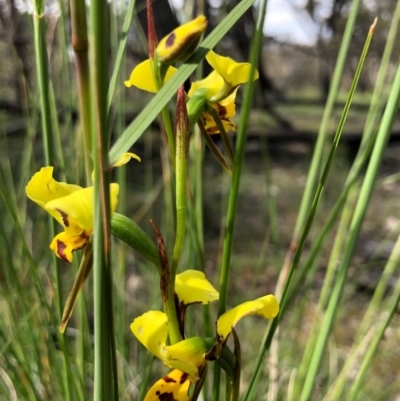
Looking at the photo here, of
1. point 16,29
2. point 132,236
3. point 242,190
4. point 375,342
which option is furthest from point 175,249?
point 242,190

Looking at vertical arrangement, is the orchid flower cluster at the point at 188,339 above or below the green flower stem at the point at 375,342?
above

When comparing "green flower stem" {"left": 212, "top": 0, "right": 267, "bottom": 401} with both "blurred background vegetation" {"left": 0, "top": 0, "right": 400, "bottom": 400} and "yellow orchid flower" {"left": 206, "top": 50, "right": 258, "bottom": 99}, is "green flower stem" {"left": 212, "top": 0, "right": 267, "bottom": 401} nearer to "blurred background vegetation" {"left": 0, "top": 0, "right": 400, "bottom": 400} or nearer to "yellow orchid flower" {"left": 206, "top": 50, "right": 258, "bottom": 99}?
"yellow orchid flower" {"left": 206, "top": 50, "right": 258, "bottom": 99}

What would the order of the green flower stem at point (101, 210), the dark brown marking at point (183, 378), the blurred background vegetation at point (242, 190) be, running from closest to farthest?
the green flower stem at point (101, 210) → the dark brown marking at point (183, 378) → the blurred background vegetation at point (242, 190)

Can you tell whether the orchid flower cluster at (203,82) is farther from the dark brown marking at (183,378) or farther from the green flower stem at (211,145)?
the dark brown marking at (183,378)

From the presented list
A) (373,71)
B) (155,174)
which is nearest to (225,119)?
(155,174)

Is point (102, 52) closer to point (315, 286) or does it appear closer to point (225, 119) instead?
point (225, 119)

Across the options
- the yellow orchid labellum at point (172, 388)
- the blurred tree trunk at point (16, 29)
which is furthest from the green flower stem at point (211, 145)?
the blurred tree trunk at point (16, 29)
